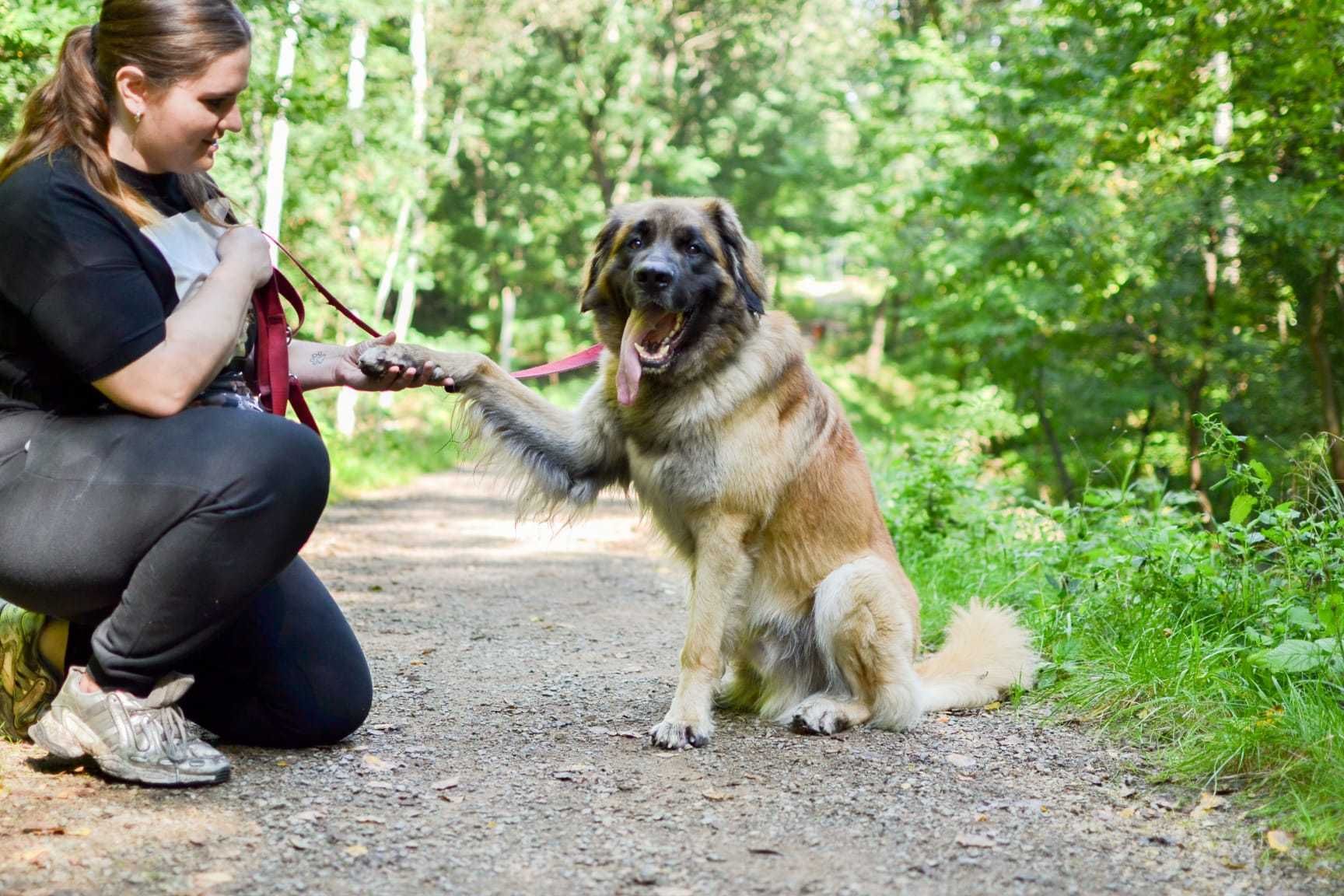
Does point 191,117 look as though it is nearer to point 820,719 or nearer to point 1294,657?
point 820,719

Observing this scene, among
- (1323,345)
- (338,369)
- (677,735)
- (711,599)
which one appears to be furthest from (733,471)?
(1323,345)

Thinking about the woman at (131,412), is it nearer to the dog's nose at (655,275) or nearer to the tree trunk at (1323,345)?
the dog's nose at (655,275)

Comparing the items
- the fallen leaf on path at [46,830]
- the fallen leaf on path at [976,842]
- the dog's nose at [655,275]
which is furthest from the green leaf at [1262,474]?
the fallen leaf on path at [46,830]

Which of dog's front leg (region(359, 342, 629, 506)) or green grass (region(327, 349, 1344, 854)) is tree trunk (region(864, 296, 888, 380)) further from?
dog's front leg (region(359, 342, 629, 506))

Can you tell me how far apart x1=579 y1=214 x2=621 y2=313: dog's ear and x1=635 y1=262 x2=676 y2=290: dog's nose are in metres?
0.28

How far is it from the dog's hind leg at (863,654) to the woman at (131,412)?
170 cm

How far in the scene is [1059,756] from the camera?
10.6 feet

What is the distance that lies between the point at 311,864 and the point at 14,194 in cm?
157

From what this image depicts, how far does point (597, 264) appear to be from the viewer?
3.85m

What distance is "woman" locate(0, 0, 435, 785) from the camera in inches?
96.0

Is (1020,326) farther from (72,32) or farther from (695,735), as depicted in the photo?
(72,32)

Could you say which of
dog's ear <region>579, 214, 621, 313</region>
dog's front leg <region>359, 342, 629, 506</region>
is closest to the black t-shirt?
dog's front leg <region>359, 342, 629, 506</region>

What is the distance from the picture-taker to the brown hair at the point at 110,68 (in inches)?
98.7

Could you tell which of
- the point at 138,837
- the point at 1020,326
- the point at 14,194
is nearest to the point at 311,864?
the point at 138,837
